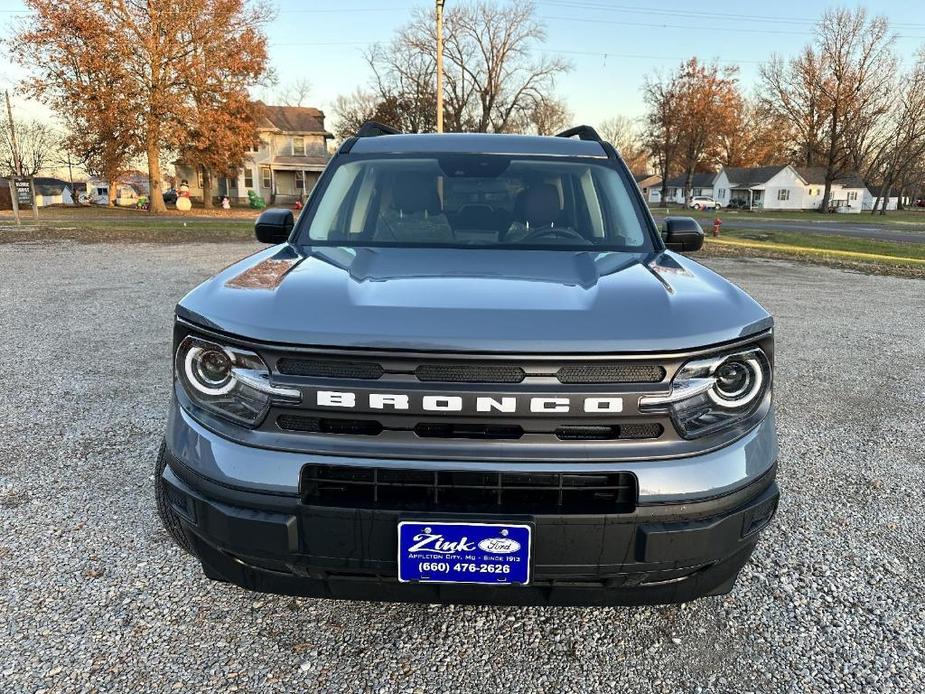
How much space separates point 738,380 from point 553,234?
1347mm

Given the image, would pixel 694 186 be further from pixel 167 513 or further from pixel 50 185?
pixel 167 513

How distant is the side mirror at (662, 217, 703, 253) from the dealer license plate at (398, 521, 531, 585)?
2.10m

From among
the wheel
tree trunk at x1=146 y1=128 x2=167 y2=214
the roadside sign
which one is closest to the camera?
the wheel

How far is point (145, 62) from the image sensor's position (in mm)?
28938

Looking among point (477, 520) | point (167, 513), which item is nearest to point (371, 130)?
point (167, 513)

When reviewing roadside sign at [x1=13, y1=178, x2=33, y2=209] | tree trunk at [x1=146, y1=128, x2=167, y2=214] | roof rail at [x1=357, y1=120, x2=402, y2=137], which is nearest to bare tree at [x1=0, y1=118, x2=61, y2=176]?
tree trunk at [x1=146, y1=128, x2=167, y2=214]

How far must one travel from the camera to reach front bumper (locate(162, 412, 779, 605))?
→ 1.72 m

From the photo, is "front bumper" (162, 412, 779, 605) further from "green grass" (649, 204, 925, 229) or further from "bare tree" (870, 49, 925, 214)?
"bare tree" (870, 49, 925, 214)

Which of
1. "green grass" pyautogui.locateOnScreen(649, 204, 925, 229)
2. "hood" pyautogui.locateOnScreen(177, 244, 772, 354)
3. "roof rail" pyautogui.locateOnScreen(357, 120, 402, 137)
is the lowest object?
"green grass" pyautogui.locateOnScreen(649, 204, 925, 229)

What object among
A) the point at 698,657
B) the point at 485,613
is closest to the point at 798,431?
the point at 698,657

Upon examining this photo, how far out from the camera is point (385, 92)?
163 ft

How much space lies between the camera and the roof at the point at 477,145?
11.1 feet

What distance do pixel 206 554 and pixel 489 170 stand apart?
226 cm

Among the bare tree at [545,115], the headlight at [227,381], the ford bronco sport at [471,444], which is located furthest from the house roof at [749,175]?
the headlight at [227,381]
